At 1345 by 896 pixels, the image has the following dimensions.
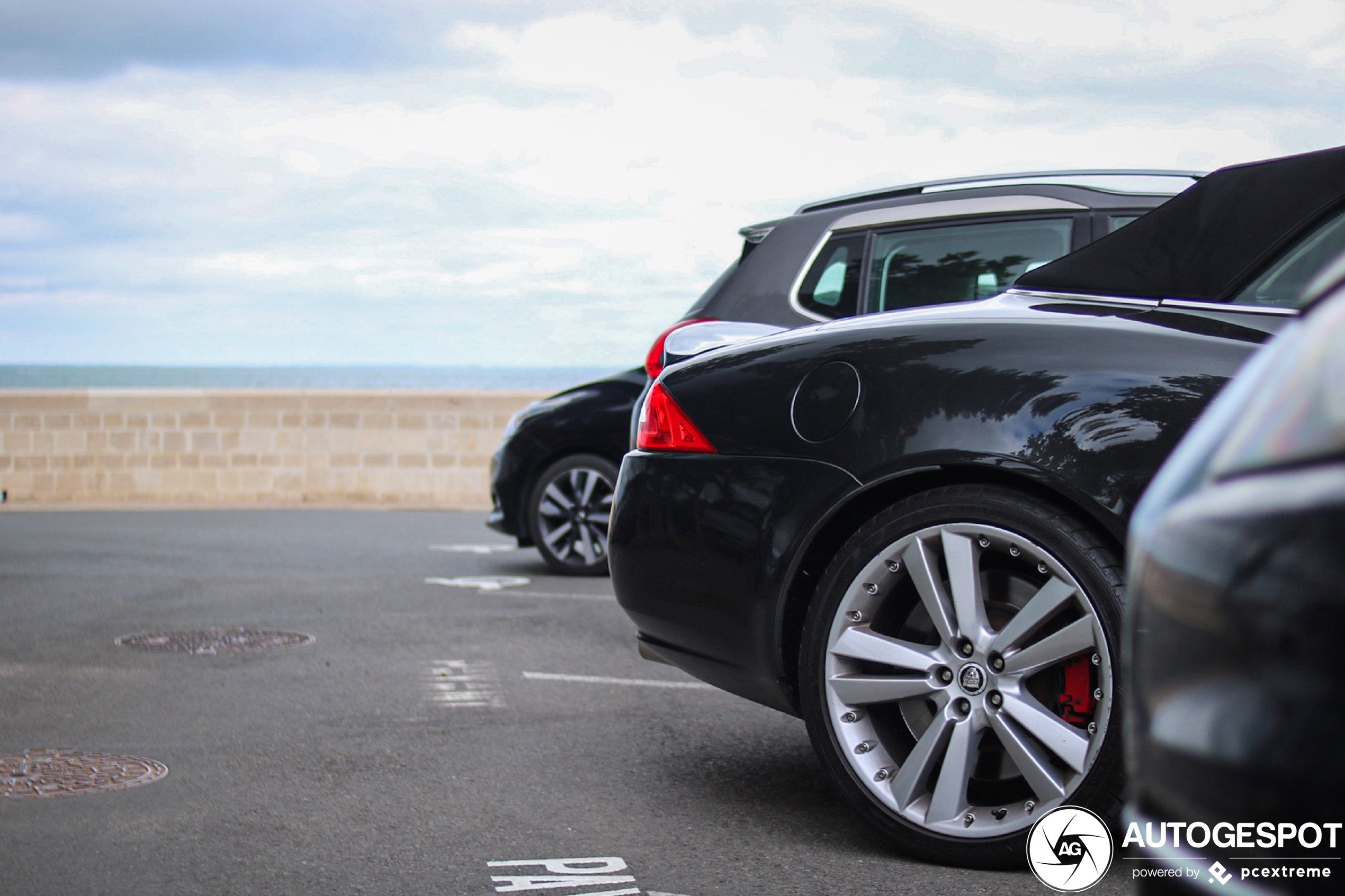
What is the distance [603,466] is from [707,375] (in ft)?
17.1

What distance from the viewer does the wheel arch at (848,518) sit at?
10.6 feet

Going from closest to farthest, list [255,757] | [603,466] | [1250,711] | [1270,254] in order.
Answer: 1. [1250,711]
2. [1270,254]
3. [255,757]
4. [603,466]

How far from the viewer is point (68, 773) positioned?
4.15 m

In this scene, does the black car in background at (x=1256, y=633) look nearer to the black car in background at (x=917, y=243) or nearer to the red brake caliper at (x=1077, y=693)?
the red brake caliper at (x=1077, y=693)

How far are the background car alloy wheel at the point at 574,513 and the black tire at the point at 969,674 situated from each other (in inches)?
218

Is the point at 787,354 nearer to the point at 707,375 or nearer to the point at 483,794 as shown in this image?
the point at 707,375

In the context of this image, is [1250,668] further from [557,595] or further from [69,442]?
[69,442]

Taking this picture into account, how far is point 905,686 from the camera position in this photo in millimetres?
3174

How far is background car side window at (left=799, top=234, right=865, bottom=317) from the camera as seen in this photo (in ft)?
18.3

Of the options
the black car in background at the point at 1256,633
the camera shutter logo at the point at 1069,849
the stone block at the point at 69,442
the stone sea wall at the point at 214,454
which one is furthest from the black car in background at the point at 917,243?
the stone block at the point at 69,442

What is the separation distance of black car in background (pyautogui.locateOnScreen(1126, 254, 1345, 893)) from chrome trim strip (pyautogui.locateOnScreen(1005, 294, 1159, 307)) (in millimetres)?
2078

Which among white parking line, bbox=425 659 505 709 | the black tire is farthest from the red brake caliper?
white parking line, bbox=425 659 505 709

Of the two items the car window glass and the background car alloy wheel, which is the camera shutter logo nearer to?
the car window glass

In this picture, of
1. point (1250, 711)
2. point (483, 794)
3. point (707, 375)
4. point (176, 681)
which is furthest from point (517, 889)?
point (176, 681)
